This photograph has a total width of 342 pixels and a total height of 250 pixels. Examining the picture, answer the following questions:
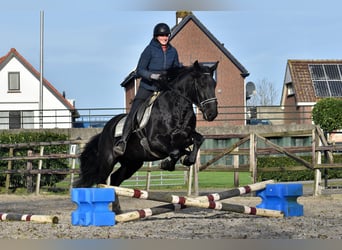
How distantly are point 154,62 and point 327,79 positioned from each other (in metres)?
42.0

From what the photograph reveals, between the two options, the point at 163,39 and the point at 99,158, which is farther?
the point at 99,158

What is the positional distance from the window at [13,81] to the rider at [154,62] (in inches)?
1728

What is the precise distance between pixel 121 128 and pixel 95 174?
3.31 ft

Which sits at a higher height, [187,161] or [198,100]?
[198,100]

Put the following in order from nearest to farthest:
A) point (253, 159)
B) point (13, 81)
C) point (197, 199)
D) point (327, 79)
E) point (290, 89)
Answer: point (197, 199) → point (253, 159) → point (327, 79) → point (13, 81) → point (290, 89)

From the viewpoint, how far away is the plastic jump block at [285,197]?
10180 millimetres

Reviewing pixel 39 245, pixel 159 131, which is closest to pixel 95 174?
pixel 159 131

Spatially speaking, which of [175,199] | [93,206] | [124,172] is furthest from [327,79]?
[93,206]

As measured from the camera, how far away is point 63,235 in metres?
7.88

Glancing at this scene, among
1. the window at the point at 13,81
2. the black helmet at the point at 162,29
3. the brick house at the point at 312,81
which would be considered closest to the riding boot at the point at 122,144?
the black helmet at the point at 162,29

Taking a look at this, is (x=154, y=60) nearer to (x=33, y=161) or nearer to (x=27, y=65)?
(x=33, y=161)

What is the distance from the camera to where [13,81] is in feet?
174

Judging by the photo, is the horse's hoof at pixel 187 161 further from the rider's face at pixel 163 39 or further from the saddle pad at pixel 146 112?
the rider's face at pixel 163 39

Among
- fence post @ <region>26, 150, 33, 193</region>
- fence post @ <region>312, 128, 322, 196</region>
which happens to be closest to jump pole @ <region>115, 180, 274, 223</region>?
fence post @ <region>312, 128, 322, 196</region>
